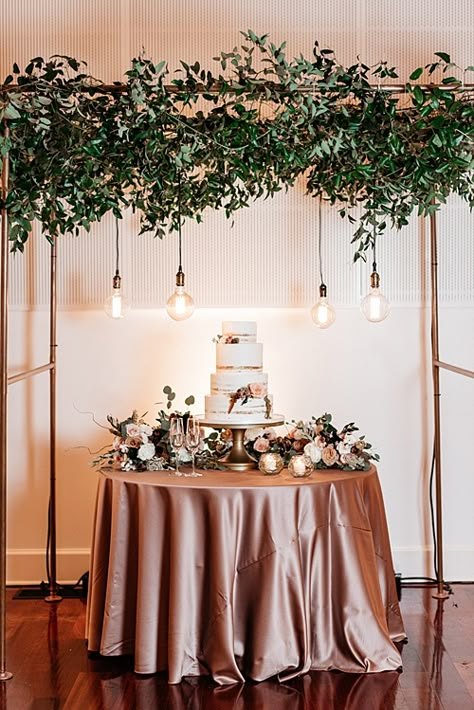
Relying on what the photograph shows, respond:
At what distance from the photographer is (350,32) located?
4.45 meters

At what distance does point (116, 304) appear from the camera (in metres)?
4.18

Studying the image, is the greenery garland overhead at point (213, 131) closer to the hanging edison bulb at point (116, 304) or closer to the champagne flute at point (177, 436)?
the hanging edison bulb at point (116, 304)

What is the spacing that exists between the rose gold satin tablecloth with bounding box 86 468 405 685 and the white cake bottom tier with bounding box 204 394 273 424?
1.16ft

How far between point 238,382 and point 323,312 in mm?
679

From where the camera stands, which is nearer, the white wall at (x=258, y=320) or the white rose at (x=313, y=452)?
the white rose at (x=313, y=452)

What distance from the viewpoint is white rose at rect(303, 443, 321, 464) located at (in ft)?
12.1

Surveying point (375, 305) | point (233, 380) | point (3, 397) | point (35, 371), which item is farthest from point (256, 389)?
point (3, 397)

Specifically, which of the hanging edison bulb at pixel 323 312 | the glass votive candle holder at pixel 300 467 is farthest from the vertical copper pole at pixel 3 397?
the hanging edison bulb at pixel 323 312

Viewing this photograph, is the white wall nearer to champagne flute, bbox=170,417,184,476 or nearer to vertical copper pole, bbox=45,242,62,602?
vertical copper pole, bbox=45,242,62,602

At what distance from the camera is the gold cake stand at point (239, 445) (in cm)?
376

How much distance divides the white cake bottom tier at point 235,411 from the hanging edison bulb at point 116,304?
67cm

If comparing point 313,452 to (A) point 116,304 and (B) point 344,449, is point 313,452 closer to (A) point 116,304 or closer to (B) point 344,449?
(B) point 344,449

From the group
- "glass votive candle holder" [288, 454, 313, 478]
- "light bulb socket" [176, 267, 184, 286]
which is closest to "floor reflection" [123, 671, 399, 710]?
"glass votive candle holder" [288, 454, 313, 478]

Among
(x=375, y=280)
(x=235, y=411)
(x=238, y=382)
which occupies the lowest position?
(x=235, y=411)
